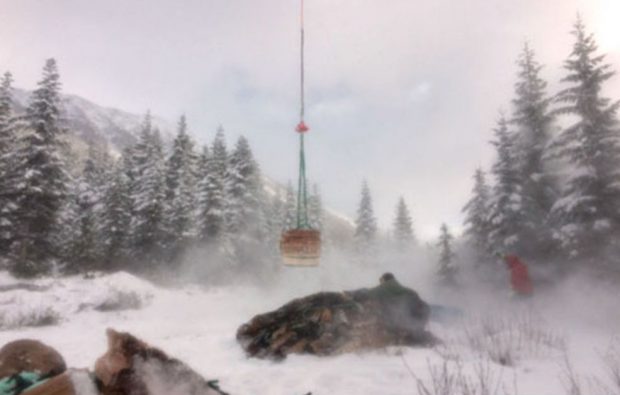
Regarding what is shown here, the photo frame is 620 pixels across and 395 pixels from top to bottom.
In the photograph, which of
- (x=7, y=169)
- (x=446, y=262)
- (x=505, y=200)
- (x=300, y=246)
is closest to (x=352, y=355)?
(x=300, y=246)

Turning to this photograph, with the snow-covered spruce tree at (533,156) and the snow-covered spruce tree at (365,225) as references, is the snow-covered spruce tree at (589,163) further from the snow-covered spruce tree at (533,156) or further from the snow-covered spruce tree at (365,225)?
the snow-covered spruce tree at (365,225)

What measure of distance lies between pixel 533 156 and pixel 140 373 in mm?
25692

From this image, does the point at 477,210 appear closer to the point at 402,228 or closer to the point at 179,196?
the point at 179,196

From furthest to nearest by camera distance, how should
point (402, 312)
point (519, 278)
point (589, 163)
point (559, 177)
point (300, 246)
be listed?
1. point (559, 177)
2. point (589, 163)
3. point (519, 278)
4. point (402, 312)
5. point (300, 246)

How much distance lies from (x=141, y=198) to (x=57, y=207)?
812 cm

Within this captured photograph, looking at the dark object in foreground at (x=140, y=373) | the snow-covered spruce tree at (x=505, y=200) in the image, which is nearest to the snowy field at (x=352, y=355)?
the dark object in foreground at (x=140, y=373)

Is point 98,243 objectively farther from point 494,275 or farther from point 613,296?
point 613,296

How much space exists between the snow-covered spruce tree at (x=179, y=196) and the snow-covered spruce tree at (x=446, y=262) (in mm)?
20163

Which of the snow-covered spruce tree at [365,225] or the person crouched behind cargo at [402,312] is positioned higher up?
the snow-covered spruce tree at [365,225]

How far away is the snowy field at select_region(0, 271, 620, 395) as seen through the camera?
5891mm

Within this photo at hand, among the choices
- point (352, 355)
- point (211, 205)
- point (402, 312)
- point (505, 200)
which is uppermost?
point (211, 205)

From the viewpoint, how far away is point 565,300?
20344 mm

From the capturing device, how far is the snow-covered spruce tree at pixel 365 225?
58.6 metres

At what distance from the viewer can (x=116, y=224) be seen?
124 ft
